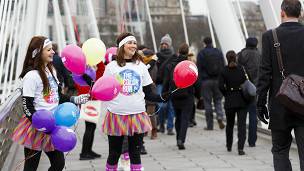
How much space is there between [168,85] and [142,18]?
1521 cm

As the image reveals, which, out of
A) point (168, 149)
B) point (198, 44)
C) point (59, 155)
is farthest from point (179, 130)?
point (198, 44)

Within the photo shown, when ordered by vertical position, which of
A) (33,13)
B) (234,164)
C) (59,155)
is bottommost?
(234,164)

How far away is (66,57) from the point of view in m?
5.93

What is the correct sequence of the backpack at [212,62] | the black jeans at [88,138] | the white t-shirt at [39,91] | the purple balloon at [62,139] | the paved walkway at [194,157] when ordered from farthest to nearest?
the backpack at [212,62] → the black jeans at [88,138] → the paved walkway at [194,157] → the white t-shirt at [39,91] → the purple balloon at [62,139]

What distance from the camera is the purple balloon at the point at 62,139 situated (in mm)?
4895

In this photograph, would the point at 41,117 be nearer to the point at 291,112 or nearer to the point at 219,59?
the point at 291,112

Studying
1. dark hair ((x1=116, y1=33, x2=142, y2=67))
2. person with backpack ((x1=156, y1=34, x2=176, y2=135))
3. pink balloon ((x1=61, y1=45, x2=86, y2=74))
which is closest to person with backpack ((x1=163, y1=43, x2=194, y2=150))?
person with backpack ((x1=156, y1=34, x2=176, y2=135))

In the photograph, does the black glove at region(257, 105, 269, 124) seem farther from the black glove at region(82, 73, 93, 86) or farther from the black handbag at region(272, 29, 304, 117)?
the black glove at region(82, 73, 93, 86)

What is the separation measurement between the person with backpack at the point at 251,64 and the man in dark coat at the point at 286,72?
423cm

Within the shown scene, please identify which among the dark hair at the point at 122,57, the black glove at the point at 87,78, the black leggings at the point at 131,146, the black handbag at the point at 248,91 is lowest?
the black leggings at the point at 131,146

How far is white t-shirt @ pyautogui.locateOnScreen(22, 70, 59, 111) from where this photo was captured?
5.04 metres

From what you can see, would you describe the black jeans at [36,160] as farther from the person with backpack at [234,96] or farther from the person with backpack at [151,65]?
the person with backpack at [234,96]

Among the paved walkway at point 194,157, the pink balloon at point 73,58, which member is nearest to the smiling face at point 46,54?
the pink balloon at point 73,58

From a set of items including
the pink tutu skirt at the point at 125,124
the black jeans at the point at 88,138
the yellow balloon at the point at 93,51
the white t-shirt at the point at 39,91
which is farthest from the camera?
the black jeans at the point at 88,138
